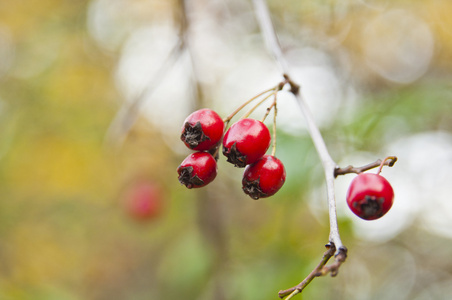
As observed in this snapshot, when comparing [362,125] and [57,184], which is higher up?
[57,184]

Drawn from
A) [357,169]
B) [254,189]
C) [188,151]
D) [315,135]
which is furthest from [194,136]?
[188,151]

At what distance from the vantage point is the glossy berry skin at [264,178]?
128 cm

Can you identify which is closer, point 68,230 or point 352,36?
point 352,36

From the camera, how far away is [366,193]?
1079 millimetres

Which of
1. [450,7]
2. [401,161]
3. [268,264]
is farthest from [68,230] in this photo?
[450,7]

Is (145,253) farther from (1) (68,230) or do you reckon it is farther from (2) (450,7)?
(2) (450,7)

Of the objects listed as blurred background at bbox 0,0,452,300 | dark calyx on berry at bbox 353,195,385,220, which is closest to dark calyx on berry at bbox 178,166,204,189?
dark calyx on berry at bbox 353,195,385,220

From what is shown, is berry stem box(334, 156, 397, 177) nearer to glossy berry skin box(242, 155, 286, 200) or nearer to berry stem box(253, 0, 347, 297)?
berry stem box(253, 0, 347, 297)

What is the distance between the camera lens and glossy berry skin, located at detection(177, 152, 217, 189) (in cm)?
127

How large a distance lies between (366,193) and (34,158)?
A: 6053 mm

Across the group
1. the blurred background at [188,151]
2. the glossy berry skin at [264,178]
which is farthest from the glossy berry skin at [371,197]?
the blurred background at [188,151]

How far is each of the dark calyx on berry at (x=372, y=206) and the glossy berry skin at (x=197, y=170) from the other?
46 cm

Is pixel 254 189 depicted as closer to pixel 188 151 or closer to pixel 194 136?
pixel 194 136

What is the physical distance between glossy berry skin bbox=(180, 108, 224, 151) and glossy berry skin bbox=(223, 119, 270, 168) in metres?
0.05
